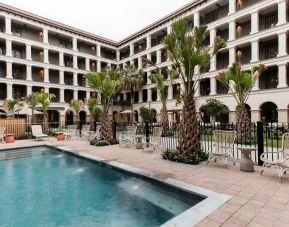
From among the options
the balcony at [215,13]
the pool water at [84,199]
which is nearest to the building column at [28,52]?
the balcony at [215,13]

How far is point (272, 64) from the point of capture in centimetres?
2600

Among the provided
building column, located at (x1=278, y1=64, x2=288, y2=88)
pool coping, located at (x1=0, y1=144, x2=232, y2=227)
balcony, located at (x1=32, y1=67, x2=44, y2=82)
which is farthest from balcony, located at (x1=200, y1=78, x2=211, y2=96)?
pool coping, located at (x1=0, y1=144, x2=232, y2=227)

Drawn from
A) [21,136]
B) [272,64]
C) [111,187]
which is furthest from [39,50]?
[111,187]

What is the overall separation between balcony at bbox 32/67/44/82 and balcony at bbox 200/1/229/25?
85.2 ft

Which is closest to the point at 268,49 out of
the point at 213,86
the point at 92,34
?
the point at 213,86

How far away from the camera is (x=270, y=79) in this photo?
1102 inches

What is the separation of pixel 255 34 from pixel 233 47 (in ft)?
9.48

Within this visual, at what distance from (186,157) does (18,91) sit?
34.5 metres

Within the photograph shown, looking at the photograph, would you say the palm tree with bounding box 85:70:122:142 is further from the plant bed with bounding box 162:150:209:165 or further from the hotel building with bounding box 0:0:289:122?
the hotel building with bounding box 0:0:289:122

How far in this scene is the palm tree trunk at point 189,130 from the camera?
347 inches

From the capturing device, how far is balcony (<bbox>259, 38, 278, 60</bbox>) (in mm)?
27931

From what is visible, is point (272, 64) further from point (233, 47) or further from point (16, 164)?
point (16, 164)

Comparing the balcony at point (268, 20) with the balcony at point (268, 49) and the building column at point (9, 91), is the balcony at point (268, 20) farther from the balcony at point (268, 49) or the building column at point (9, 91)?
the building column at point (9, 91)

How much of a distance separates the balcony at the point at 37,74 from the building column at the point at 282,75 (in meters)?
33.2
